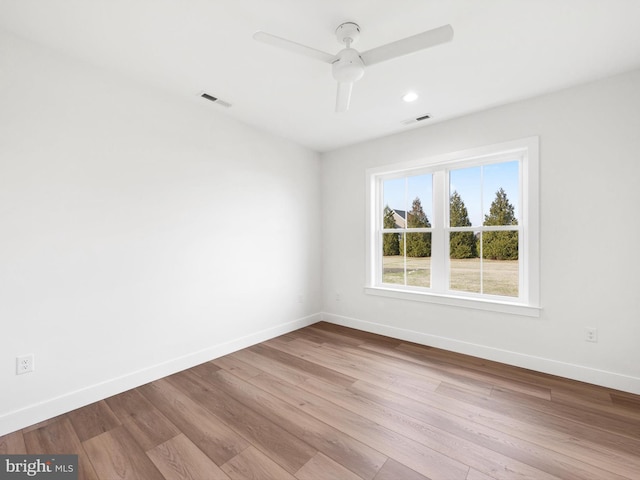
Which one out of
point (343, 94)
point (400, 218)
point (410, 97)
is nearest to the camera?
point (343, 94)

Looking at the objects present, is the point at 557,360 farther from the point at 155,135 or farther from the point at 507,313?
the point at 155,135

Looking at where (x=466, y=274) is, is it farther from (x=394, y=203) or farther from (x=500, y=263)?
(x=394, y=203)

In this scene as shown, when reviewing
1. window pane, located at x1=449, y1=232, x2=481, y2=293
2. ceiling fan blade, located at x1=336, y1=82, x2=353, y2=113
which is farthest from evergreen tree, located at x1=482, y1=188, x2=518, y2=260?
ceiling fan blade, located at x1=336, y1=82, x2=353, y2=113

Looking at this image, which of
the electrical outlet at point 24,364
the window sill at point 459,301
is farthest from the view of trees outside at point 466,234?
the electrical outlet at point 24,364

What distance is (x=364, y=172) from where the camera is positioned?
397 centimetres

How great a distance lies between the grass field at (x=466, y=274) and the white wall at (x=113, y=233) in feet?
5.60

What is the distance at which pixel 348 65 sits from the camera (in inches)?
70.9

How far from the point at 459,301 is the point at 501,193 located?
1.24 meters

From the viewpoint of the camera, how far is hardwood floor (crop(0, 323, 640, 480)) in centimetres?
160

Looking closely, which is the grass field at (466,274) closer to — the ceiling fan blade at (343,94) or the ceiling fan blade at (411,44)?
the ceiling fan blade at (343,94)

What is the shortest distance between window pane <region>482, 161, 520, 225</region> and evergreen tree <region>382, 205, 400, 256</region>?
3.51 ft

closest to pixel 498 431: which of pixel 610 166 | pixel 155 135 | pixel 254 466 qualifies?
pixel 254 466

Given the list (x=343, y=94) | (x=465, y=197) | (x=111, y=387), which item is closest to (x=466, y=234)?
(x=465, y=197)

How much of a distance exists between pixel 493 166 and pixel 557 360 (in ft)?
6.47
